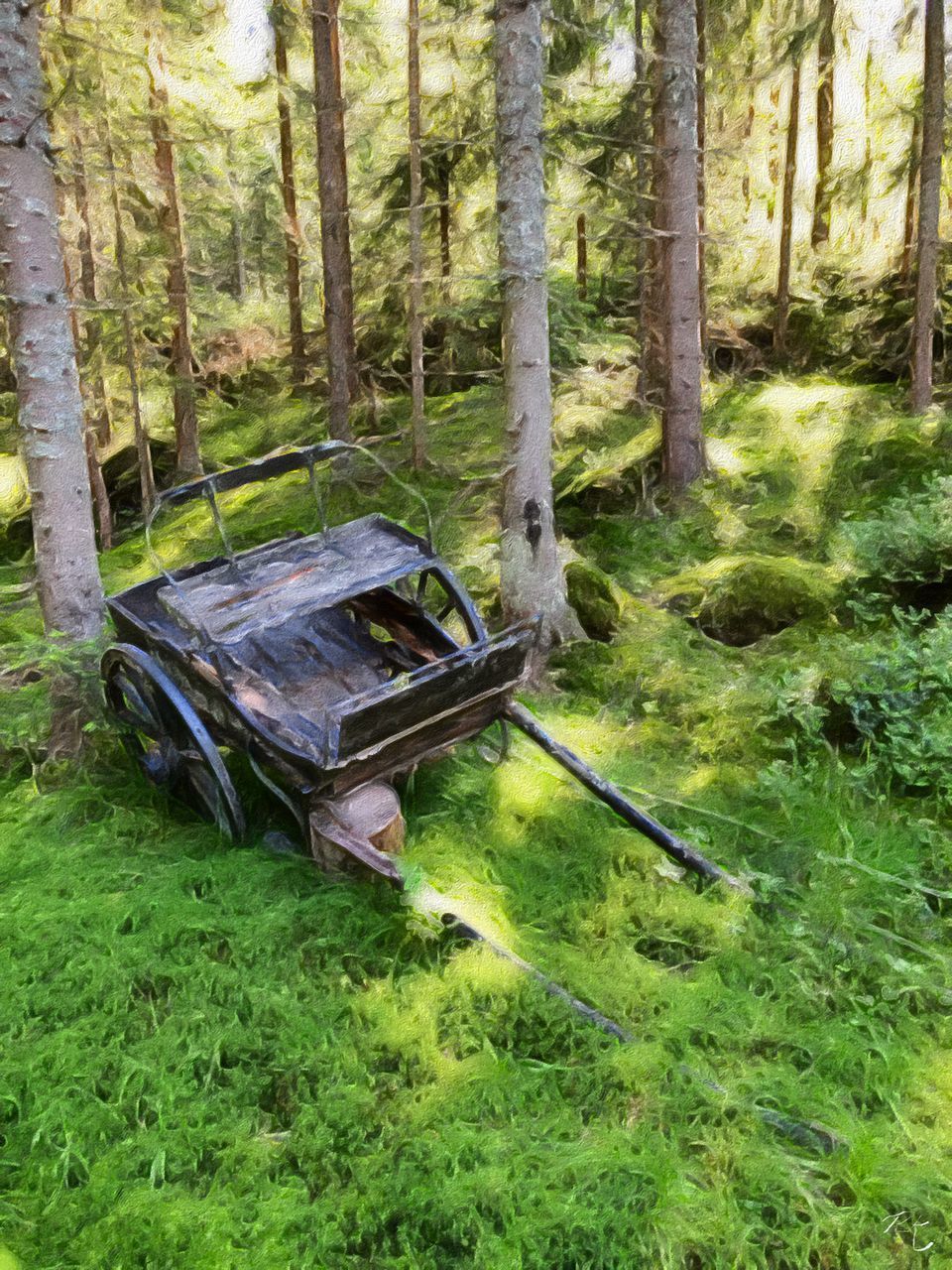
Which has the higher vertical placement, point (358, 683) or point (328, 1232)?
point (358, 683)

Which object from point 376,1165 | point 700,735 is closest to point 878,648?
point 700,735

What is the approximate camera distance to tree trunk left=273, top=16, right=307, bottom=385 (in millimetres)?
15265

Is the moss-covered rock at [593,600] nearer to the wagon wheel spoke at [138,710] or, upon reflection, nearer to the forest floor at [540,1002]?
the forest floor at [540,1002]

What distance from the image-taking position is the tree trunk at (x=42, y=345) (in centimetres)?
566

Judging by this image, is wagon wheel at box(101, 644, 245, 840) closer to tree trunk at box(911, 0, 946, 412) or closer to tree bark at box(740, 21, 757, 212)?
tree bark at box(740, 21, 757, 212)

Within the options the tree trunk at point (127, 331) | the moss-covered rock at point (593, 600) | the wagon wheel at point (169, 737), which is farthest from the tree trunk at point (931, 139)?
the tree trunk at point (127, 331)

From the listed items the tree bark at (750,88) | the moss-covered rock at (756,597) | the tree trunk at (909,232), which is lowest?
the moss-covered rock at (756,597)

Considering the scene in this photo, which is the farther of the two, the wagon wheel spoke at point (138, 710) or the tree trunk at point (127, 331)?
the tree trunk at point (127, 331)

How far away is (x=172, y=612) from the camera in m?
5.39

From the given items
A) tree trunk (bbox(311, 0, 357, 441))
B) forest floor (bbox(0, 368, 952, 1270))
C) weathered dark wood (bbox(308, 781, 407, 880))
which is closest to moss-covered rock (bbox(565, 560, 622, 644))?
forest floor (bbox(0, 368, 952, 1270))

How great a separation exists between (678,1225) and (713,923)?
5.85 ft

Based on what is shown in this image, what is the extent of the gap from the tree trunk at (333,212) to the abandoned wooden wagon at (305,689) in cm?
753

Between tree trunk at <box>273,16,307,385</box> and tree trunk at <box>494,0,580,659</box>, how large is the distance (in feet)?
28.0

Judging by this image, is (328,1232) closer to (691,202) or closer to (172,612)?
(172,612)
